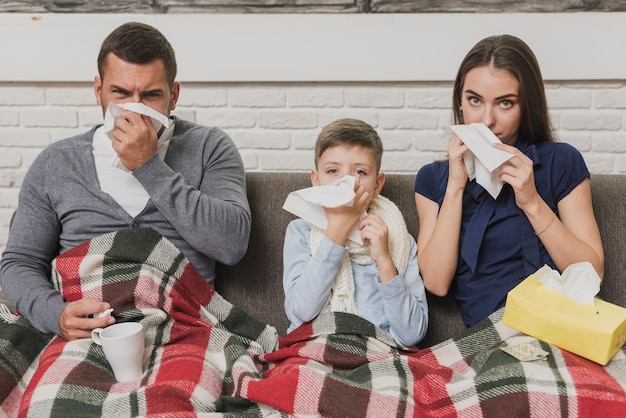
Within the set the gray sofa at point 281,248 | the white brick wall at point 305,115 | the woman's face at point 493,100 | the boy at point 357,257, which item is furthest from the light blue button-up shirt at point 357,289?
the white brick wall at point 305,115

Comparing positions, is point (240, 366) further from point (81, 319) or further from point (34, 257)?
point (34, 257)

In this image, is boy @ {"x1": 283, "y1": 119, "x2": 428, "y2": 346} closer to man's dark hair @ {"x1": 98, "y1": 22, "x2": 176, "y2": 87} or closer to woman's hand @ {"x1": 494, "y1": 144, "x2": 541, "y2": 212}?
woman's hand @ {"x1": 494, "y1": 144, "x2": 541, "y2": 212}

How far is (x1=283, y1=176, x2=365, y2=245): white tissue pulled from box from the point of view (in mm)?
1521

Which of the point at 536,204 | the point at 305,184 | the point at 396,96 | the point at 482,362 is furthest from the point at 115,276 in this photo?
the point at 396,96

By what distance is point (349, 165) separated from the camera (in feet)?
5.16

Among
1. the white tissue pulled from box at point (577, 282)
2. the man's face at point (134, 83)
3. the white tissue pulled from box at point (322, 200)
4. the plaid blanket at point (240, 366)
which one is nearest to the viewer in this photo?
the plaid blanket at point (240, 366)

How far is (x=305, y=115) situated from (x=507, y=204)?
1006mm

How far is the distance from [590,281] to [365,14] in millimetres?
1281

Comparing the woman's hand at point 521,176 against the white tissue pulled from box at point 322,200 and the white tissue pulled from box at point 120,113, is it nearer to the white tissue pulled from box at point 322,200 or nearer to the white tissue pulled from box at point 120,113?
the white tissue pulled from box at point 322,200

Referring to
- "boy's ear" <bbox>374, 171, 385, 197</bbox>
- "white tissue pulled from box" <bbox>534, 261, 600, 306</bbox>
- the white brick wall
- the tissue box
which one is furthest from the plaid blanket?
the white brick wall

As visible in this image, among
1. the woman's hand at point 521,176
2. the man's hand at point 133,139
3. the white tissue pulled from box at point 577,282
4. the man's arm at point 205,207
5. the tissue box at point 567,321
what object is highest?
the man's hand at point 133,139

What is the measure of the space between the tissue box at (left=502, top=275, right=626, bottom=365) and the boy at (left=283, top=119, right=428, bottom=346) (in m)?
0.25

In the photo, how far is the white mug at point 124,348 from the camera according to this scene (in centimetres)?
129

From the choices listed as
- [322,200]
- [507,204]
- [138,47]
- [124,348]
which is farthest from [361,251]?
[138,47]
